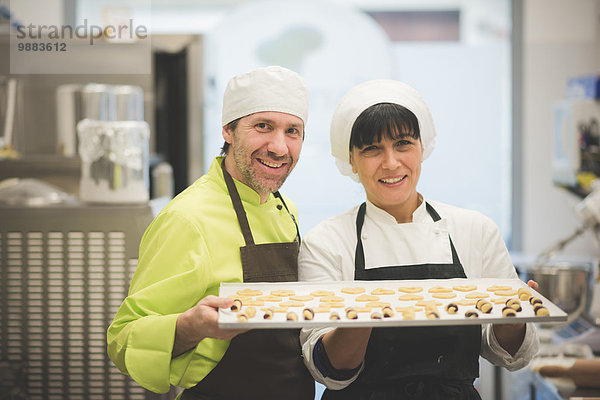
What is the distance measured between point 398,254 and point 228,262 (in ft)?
1.50

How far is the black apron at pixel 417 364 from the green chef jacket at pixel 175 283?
38 cm

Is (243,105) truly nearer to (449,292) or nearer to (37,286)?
(449,292)

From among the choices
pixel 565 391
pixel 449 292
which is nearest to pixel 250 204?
pixel 449 292

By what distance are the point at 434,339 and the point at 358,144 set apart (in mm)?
538

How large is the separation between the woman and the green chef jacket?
0.23 m

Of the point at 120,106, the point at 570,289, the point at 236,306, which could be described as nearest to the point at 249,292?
the point at 236,306

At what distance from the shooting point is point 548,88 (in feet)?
16.2

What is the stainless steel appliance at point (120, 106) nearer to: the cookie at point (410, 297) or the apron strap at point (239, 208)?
the apron strap at point (239, 208)

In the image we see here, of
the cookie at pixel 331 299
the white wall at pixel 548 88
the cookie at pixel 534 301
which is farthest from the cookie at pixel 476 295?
the white wall at pixel 548 88

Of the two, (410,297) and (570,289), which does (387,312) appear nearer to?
(410,297)

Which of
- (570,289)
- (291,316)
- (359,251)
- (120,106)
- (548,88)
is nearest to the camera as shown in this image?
(291,316)

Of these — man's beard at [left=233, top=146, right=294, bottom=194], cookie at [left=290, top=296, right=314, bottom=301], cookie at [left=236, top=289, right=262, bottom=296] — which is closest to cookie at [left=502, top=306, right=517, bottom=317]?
cookie at [left=290, top=296, right=314, bottom=301]

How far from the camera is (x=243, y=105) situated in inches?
72.9

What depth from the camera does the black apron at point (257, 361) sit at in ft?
5.80
